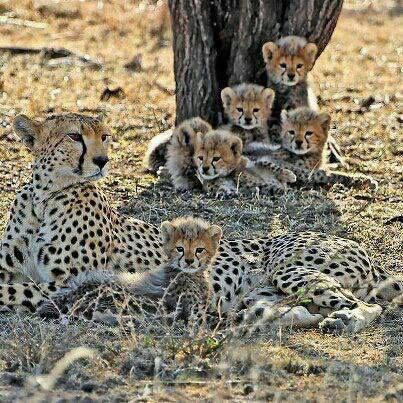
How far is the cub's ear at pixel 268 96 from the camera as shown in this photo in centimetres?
920

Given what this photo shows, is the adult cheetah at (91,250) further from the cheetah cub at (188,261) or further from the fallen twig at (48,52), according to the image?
the fallen twig at (48,52)

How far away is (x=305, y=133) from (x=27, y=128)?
330 centimetres

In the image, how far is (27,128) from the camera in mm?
6180

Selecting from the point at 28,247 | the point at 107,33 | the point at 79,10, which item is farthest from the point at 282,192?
the point at 79,10

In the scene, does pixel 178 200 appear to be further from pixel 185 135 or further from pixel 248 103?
pixel 248 103

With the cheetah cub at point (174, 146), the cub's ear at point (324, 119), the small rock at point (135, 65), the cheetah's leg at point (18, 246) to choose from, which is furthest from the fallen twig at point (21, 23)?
the cheetah's leg at point (18, 246)

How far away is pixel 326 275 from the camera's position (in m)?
6.06

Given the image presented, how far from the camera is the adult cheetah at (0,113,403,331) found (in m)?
5.90

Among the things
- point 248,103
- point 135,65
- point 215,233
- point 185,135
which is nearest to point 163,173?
point 185,135

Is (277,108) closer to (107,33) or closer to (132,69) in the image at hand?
(132,69)

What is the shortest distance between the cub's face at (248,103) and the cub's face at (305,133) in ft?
0.54

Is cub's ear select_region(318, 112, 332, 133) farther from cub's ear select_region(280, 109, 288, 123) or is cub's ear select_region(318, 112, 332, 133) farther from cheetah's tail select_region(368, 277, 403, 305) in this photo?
cheetah's tail select_region(368, 277, 403, 305)

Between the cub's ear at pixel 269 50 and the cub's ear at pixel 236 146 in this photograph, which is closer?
the cub's ear at pixel 236 146

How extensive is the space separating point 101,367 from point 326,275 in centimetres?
157
